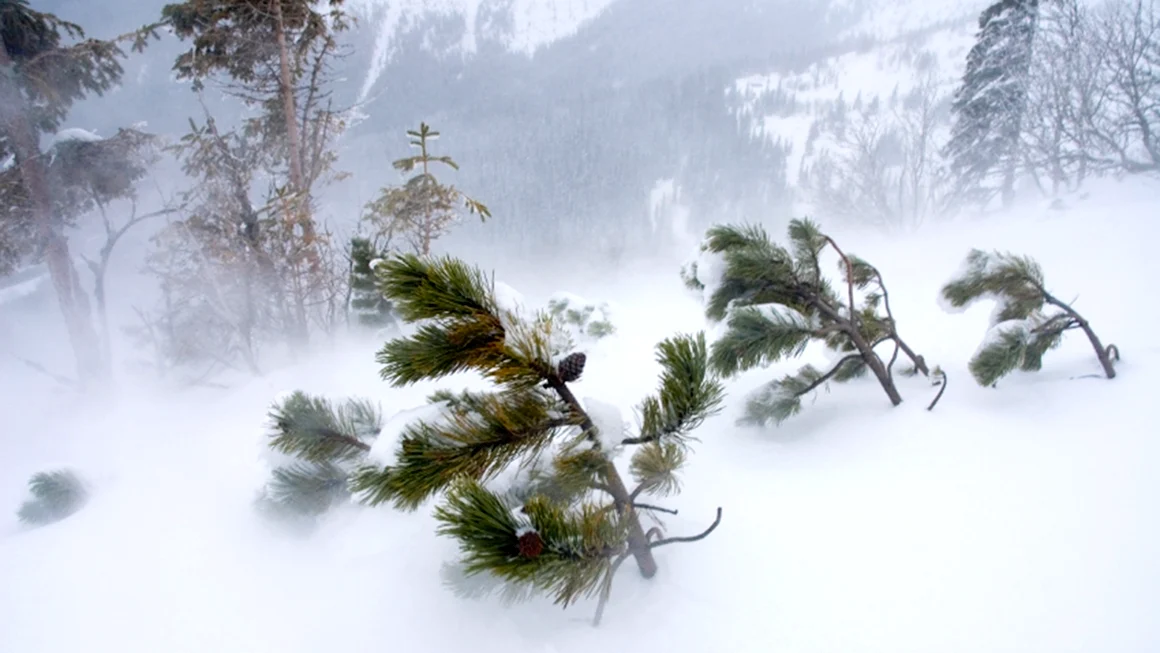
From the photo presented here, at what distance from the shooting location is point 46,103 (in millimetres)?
8570

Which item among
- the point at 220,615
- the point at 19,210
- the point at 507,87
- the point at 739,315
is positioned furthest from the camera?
the point at 507,87

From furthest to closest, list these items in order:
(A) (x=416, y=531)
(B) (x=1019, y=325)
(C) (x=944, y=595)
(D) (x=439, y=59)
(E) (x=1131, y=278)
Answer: (D) (x=439, y=59) → (E) (x=1131, y=278) → (B) (x=1019, y=325) → (A) (x=416, y=531) → (C) (x=944, y=595)

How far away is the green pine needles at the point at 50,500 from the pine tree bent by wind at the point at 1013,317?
20.0 ft

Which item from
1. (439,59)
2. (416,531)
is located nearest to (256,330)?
(416,531)

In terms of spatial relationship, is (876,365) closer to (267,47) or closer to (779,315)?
(779,315)

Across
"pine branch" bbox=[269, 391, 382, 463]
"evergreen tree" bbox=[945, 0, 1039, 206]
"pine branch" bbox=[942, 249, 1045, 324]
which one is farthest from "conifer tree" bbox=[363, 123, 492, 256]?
"evergreen tree" bbox=[945, 0, 1039, 206]

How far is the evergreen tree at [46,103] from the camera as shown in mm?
7957

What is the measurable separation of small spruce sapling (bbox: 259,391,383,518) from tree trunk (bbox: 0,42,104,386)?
10.2 m

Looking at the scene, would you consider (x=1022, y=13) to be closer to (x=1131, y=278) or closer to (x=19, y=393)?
(x=1131, y=278)

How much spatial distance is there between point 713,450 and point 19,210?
13.2 metres

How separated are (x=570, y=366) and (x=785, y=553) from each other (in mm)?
1154

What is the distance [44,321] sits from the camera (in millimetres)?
11594

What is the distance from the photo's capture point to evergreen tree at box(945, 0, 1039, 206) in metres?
15.3

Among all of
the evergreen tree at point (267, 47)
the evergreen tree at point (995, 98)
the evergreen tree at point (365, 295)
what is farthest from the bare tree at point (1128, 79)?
the evergreen tree at point (267, 47)
